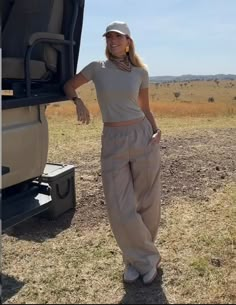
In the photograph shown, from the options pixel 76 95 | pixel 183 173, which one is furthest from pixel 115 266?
pixel 183 173

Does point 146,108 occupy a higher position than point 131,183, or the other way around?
point 146,108

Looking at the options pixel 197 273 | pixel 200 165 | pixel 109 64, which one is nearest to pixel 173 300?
pixel 197 273

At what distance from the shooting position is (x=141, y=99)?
3.32m

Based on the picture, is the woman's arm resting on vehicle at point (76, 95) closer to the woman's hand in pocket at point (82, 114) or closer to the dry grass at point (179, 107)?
the woman's hand in pocket at point (82, 114)

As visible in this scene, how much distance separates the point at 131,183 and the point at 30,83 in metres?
1.03

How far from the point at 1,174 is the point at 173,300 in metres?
1.47

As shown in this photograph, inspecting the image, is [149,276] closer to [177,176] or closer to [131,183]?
[131,183]

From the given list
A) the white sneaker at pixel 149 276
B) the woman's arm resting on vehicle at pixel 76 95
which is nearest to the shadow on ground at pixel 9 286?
the white sneaker at pixel 149 276

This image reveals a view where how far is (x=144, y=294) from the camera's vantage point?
124 inches

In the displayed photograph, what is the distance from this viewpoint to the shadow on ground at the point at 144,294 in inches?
121

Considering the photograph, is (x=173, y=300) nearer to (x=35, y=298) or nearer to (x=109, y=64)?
(x=35, y=298)

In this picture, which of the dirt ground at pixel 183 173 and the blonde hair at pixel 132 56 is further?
the dirt ground at pixel 183 173

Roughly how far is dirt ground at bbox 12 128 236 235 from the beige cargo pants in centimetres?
127

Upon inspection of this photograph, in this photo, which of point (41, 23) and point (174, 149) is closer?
point (41, 23)
